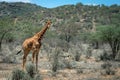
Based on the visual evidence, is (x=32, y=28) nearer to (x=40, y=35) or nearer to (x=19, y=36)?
(x=19, y=36)

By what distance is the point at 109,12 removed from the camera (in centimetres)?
8962

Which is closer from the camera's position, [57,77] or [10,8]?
[57,77]

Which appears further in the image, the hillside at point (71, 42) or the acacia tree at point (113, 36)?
the acacia tree at point (113, 36)

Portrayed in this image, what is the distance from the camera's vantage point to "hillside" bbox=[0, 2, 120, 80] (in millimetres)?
19859

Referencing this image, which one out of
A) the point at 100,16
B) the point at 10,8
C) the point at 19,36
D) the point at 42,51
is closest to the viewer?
the point at 42,51

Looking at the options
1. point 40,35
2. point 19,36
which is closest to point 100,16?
point 19,36

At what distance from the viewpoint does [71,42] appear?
5253 cm

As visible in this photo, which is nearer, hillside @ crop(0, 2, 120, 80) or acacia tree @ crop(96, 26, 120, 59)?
hillside @ crop(0, 2, 120, 80)

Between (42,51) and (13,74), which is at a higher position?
(13,74)

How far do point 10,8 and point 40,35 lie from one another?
108651 mm

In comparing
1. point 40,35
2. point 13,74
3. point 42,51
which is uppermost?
point 40,35

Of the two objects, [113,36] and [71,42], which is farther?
[71,42]

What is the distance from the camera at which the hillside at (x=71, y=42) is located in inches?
782

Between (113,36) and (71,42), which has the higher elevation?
(113,36)
